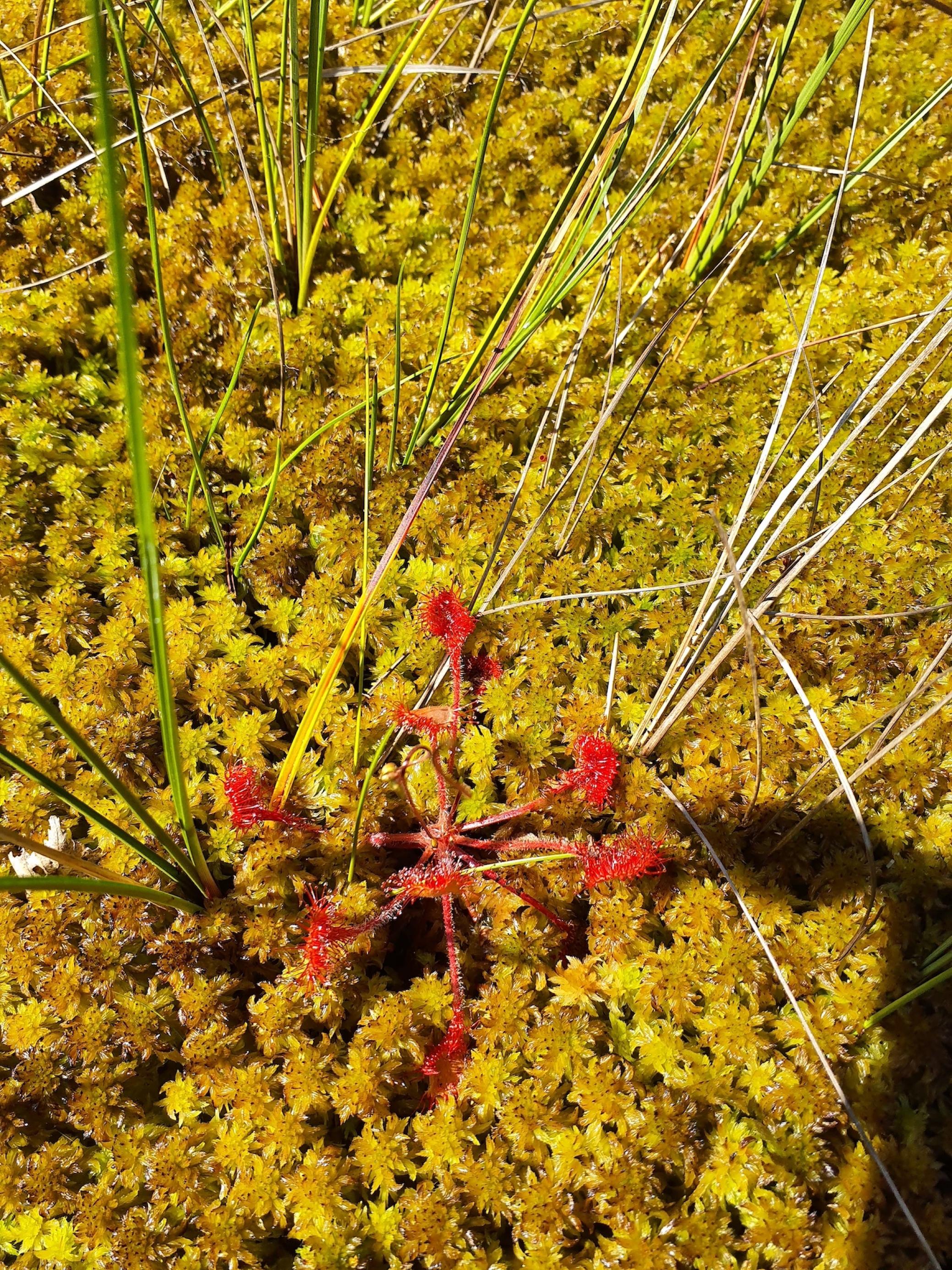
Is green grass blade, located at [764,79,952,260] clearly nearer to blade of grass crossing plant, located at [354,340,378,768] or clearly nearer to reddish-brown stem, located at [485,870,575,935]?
blade of grass crossing plant, located at [354,340,378,768]

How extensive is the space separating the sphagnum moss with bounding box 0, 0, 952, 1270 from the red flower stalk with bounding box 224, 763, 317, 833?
0.15 ft

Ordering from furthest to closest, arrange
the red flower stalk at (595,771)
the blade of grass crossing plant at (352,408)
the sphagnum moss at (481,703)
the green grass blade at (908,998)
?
the blade of grass crossing plant at (352,408)
the red flower stalk at (595,771)
the sphagnum moss at (481,703)
the green grass blade at (908,998)

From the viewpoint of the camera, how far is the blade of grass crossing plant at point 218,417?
1.68 metres

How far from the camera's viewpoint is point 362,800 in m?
A: 1.33

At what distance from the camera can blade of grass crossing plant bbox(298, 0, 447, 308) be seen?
1658mm

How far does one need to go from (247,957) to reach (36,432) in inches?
53.5

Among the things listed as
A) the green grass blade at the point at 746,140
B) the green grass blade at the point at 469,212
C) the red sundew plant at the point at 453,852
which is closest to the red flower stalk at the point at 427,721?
the red sundew plant at the point at 453,852

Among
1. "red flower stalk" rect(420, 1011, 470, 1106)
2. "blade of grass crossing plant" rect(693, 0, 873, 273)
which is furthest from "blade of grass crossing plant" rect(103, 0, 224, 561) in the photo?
"blade of grass crossing plant" rect(693, 0, 873, 273)

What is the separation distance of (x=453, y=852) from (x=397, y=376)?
39.5 inches

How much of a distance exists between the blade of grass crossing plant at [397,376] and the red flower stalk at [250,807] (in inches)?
31.7

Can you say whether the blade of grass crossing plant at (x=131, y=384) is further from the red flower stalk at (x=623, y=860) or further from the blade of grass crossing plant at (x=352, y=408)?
the blade of grass crossing plant at (x=352, y=408)

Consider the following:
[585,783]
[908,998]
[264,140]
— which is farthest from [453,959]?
[264,140]

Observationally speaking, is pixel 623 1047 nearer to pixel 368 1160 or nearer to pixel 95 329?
pixel 368 1160

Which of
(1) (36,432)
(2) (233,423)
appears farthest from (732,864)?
(1) (36,432)
